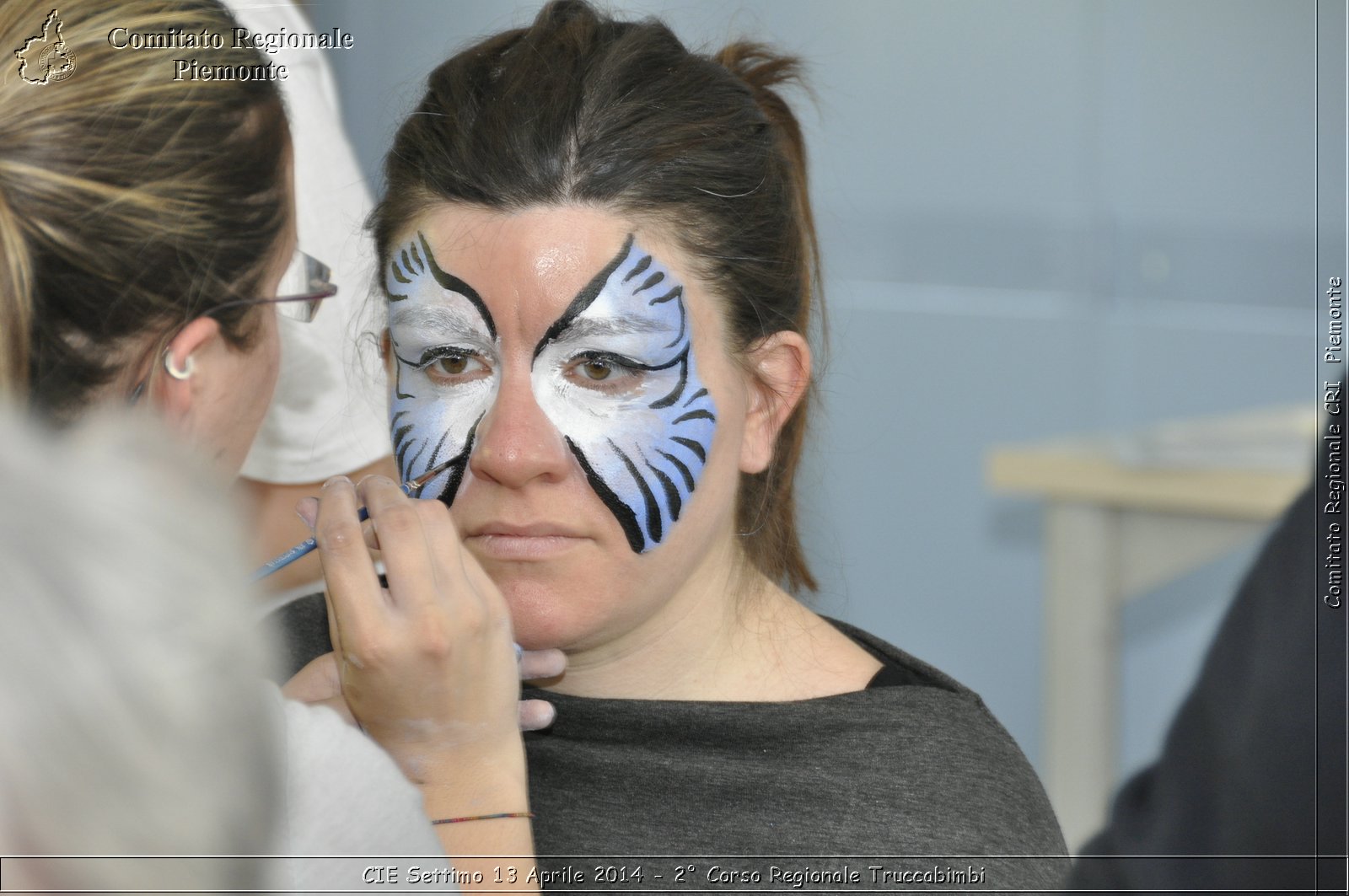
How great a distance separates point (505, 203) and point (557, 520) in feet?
0.77

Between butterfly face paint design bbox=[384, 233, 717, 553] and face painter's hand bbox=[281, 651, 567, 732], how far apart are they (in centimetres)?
11

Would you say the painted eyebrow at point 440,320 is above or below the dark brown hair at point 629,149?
below

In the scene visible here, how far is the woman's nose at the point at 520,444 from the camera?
865 millimetres

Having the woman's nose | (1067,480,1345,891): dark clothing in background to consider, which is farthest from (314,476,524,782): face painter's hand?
(1067,480,1345,891): dark clothing in background

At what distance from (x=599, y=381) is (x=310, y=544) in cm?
23

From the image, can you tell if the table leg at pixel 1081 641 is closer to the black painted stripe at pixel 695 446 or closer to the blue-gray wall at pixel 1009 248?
the blue-gray wall at pixel 1009 248

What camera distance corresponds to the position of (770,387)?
963mm

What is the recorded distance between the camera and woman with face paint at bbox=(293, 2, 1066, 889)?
87 cm

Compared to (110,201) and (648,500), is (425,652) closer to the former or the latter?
(648,500)

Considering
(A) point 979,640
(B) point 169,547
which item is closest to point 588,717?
(B) point 169,547

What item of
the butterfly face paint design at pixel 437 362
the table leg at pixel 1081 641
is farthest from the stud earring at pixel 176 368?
the table leg at pixel 1081 641

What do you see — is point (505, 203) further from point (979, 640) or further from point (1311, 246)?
point (979, 640)

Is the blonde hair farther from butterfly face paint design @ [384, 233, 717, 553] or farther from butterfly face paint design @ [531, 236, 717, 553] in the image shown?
butterfly face paint design @ [531, 236, 717, 553]

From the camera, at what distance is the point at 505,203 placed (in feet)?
2.87
